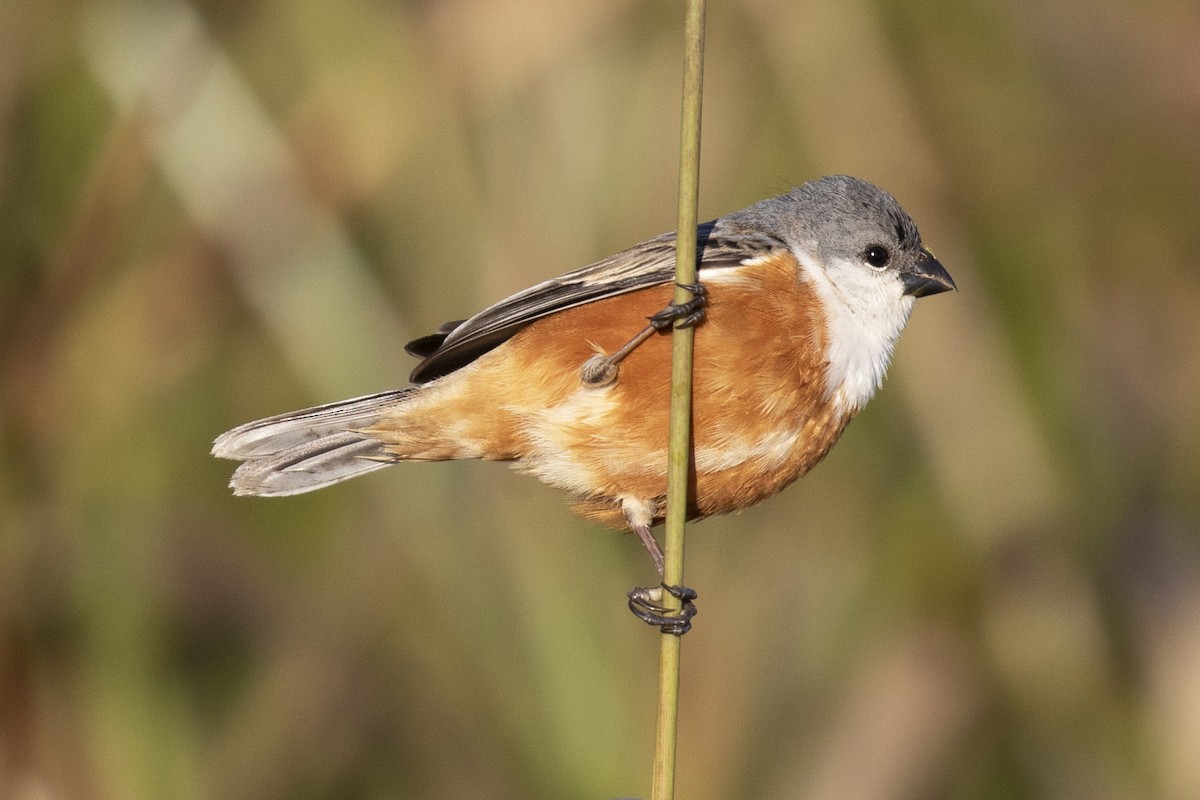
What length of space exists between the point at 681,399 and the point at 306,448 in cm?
191

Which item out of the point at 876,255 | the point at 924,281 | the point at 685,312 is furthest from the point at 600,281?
the point at 924,281

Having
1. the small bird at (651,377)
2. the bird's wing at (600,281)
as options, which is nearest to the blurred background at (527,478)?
the small bird at (651,377)

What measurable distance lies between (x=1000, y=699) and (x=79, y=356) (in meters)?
3.93

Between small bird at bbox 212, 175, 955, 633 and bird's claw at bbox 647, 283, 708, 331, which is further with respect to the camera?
small bird at bbox 212, 175, 955, 633

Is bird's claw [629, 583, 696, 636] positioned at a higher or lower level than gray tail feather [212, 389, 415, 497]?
lower

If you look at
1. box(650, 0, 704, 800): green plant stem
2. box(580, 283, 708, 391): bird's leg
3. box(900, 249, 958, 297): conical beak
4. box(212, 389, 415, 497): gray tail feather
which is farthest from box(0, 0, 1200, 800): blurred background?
box(650, 0, 704, 800): green plant stem

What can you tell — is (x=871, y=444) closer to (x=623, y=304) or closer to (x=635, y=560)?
(x=635, y=560)

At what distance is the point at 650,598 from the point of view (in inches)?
163

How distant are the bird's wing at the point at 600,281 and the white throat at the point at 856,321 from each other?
228 millimetres

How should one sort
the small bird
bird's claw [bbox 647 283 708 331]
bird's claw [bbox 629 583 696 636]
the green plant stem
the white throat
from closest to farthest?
the green plant stem
bird's claw [bbox 647 283 708 331]
bird's claw [bbox 629 583 696 636]
the small bird
the white throat

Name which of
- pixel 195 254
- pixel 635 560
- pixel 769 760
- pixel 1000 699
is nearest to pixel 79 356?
pixel 195 254

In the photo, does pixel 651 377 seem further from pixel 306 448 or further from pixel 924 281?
pixel 306 448

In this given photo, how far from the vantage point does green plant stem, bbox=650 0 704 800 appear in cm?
261

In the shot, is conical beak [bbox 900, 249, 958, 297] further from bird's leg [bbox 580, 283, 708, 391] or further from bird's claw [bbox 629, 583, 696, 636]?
bird's claw [bbox 629, 583, 696, 636]
